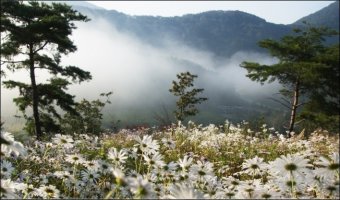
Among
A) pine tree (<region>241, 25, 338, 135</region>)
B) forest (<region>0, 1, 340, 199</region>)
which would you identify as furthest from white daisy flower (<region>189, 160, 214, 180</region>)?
pine tree (<region>241, 25, 338, 135</region>)

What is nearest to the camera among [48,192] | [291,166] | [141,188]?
[141,188]

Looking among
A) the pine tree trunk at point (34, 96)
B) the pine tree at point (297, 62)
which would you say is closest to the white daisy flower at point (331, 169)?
the pine tree trunk at point (34, 96)

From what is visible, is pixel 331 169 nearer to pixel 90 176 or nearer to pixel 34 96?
pixel 90 176

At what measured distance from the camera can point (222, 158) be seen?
27.5 ft

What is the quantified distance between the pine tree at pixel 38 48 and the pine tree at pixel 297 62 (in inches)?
588

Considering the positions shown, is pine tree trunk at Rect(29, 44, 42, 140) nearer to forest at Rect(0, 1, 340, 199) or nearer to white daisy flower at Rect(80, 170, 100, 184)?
forest at Rect(0, 1, 340, 199)

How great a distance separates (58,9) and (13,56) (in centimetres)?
342

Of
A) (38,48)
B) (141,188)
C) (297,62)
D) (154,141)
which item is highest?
(297,62)

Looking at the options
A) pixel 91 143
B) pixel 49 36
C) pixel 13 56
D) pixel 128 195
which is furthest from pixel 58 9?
pixel 128 195

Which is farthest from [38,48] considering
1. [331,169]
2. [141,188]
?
[141,188]

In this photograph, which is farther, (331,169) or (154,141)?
(154,141)

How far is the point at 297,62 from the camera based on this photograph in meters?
33.8

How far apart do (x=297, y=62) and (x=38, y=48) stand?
60.5ft

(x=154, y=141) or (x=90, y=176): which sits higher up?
(x=154, y=141)
